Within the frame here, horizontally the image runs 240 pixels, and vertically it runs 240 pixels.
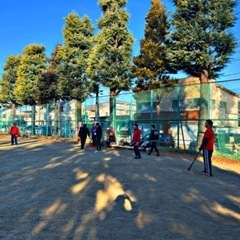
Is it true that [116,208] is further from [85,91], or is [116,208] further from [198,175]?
[85,91]

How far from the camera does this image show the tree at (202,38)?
17359mm

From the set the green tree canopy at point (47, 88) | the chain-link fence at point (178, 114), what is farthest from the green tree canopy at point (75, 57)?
the green tree canopy at point (47, 88)

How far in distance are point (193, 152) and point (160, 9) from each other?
1090 cm

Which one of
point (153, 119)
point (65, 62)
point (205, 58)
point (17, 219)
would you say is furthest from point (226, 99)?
point (65, 62)

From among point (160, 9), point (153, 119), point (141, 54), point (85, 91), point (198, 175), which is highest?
point (160, 9)

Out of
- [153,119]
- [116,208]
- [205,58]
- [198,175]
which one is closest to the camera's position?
[116,208]

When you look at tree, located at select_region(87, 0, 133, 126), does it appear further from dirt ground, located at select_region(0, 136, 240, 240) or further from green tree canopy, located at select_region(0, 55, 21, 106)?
green tree canopy, located at select_region(0, 55, 21, 106)

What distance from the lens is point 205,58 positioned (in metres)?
17.3

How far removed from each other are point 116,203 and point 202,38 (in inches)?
490

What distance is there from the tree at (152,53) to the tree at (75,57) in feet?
23.8

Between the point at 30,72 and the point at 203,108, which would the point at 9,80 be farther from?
the point at 203,108

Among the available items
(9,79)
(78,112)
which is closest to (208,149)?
(78,112)

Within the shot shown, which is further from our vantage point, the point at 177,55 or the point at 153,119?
the point at 153,119

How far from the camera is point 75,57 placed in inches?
1204
